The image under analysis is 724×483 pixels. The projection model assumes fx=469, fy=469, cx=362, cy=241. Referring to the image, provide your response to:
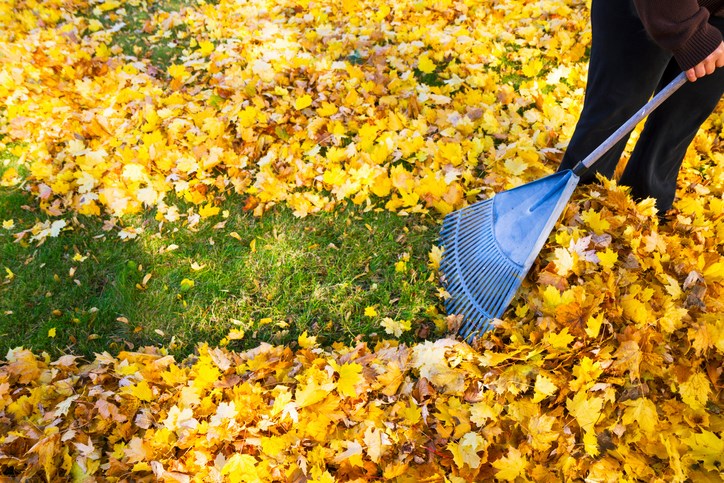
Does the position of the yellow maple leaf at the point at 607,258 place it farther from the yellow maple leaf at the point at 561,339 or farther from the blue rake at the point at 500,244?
the yellow maple leaf at the point at 561,339

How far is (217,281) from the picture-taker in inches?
104

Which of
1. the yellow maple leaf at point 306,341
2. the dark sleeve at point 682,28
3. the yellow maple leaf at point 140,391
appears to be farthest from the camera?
the yellow maple leaf at point 306,341

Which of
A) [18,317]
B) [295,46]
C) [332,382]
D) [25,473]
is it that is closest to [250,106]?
[295,46]

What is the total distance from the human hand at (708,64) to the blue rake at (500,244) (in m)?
0.27

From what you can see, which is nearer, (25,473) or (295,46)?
(25,473)

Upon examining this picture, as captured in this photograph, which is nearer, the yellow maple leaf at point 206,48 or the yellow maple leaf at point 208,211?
the yellow maple leaf at point 208,211

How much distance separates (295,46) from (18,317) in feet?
9.40

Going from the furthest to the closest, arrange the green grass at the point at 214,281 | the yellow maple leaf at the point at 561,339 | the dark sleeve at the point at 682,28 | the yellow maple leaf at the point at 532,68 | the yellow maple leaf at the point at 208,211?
the yellow maple leaf at the point at 532,68, the yellow maple leaf at the point at 208,211, the green grass at the point at 214,281, the yellow maple leaf at the point at 561,339, the dark sleeve at the point at 682,28

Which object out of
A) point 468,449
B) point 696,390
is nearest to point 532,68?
point 696,390

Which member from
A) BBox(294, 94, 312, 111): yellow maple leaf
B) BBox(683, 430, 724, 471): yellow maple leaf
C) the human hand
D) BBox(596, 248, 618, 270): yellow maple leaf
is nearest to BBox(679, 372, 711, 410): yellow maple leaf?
BBox(683, 430, 724, 471): yellow maple leaf

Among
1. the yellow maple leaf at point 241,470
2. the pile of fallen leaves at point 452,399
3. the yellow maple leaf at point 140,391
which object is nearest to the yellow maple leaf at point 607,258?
the pile of fallen leaves at point 452,399

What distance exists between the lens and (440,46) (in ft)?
12.4

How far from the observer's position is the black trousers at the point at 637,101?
1913mm

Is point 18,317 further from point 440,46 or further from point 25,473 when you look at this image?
point 440,46
